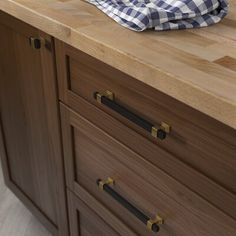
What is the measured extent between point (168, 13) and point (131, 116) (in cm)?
21

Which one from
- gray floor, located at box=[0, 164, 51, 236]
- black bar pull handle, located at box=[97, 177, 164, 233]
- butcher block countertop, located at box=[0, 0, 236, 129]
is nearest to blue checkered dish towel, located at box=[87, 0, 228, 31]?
butcher block countertop, located at box=[0, 0, 236, 129]

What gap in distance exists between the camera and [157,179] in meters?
0.73

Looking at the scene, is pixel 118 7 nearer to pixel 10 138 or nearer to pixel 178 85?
pixel 178 85

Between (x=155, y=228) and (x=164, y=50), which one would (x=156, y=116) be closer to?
(x=164, y=50)

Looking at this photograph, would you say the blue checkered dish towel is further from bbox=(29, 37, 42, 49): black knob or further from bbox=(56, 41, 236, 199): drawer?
bbox=(29, 37, 42, 49): black knob

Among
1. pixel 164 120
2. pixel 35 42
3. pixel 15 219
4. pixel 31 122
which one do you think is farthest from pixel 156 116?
pixel 15 219

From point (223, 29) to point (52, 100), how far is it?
446 millimetres

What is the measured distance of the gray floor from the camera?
4.78 ft

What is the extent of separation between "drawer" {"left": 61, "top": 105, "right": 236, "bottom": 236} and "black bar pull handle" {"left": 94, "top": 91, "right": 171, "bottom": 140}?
78mm

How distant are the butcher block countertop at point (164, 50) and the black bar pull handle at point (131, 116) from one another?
0.09 meters

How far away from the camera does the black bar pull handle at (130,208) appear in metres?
0.78

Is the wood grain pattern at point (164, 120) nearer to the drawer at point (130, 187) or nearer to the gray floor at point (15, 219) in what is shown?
the drawer at point (130, 187)

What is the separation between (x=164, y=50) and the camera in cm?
66

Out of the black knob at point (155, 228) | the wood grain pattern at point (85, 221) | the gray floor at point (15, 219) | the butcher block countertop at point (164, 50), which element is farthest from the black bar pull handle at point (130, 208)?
the gray floor at point (15, 219)
